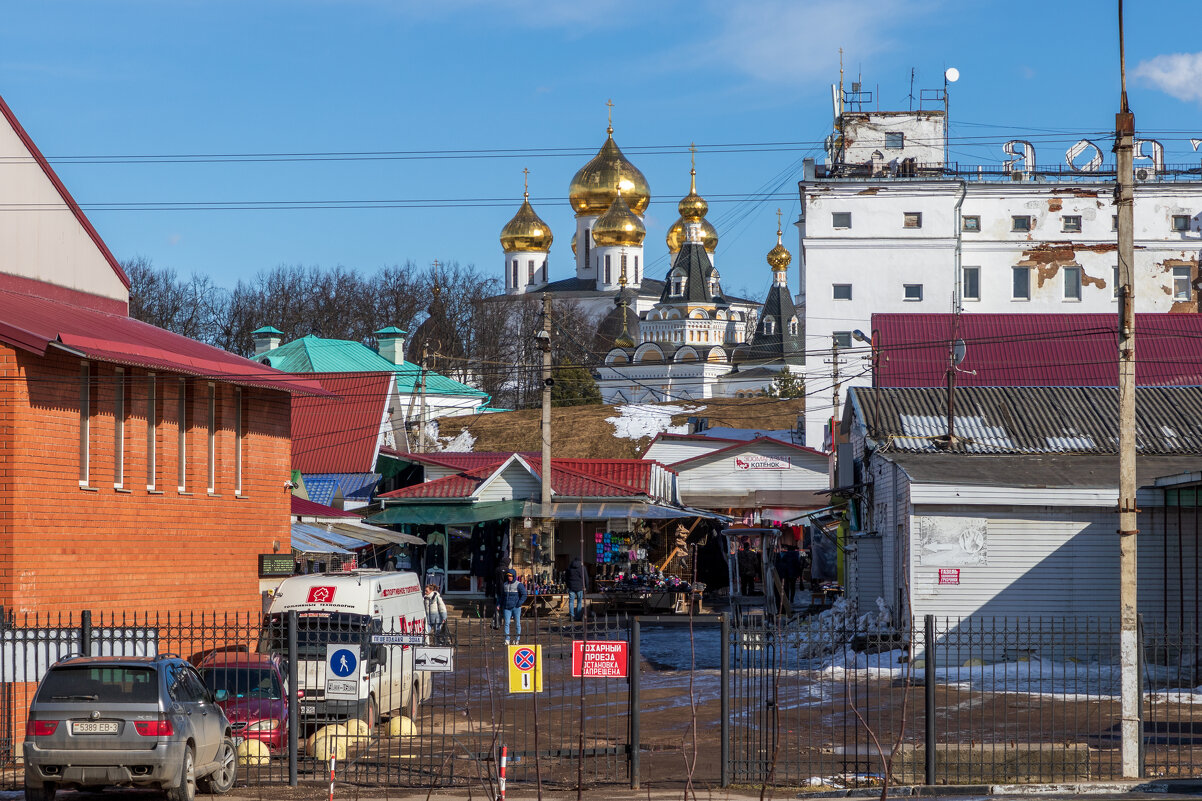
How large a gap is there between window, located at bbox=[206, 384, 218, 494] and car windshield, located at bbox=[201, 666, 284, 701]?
20.4 feet

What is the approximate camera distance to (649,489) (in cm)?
4478

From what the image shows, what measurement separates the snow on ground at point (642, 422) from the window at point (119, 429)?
204 ft

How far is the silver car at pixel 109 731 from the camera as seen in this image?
1175 cm

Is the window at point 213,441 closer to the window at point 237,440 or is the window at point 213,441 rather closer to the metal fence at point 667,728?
the window at point 237,440

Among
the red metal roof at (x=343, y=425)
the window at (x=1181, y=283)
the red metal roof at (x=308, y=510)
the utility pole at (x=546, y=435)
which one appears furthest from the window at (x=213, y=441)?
the window at (x=1181, y=283)

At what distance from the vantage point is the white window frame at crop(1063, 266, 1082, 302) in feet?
242

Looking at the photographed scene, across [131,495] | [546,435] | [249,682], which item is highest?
[546,435]

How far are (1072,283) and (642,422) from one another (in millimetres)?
25272

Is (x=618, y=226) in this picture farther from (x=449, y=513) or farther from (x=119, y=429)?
(x=119, y=429)

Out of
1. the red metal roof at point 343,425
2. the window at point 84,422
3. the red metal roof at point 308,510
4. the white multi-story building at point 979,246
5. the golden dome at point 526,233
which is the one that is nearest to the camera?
the window at point 84,422

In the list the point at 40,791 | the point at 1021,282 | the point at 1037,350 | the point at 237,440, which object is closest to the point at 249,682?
the point at 40,791

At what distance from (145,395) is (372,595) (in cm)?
460

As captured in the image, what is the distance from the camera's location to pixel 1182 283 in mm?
73500

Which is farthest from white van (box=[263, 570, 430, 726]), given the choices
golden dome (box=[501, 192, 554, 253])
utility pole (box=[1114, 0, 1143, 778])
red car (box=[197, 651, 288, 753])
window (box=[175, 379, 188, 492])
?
golden dome (box=[501, 192, 554, 253])
